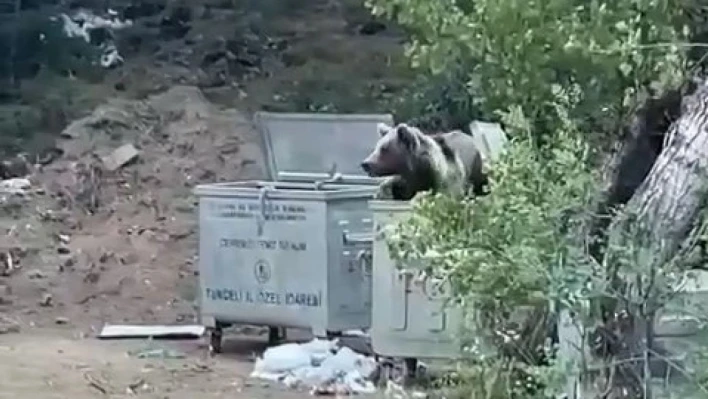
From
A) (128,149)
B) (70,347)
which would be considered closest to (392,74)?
(128,149)

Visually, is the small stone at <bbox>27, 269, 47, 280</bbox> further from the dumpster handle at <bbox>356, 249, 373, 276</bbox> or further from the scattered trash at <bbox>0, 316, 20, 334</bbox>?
the dumpster handle at <bbox>356, 249, 373, 276</bbox>

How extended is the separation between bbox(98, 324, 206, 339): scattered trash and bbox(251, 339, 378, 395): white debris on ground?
1.14 metres

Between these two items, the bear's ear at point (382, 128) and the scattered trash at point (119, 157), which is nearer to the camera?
the bear's ear at point (382, 128)

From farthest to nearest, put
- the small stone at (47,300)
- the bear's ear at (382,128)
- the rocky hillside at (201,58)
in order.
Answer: the rocky hillside at (201,58)
the small stone at (47,300)
the bear's ear at (382,128)

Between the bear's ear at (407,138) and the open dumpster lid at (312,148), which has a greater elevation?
the bear's ear at (407,138)

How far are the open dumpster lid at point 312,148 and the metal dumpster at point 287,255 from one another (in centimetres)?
33

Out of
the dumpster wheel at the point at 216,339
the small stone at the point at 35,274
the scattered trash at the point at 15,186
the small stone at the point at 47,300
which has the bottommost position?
the small stone at the point at 47,300

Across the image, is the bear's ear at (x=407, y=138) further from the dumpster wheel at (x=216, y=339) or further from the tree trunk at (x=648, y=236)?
the tree trunk at (x=648, y=236)

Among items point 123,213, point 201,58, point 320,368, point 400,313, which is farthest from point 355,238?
point 201,58

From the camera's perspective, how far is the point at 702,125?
12.6 ft

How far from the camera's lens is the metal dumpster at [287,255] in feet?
27.2

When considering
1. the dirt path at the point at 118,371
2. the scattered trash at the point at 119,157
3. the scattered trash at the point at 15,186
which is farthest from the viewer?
the scattered trash at the point at 119,157

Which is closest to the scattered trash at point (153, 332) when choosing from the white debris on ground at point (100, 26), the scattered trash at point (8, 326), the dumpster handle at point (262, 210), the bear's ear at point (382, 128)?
the scattered trash at point (8, 326)

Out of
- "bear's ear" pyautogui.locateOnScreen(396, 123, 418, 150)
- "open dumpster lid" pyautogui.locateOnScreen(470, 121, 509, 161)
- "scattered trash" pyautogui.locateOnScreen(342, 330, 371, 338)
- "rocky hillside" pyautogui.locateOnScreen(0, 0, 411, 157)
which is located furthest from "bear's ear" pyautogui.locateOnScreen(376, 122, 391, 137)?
"rocky hillside" pyautogui.locateOnScreen(0, 0, 411, 157)
